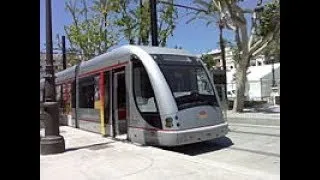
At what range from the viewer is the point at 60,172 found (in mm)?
8219

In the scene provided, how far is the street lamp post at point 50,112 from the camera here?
1066 centimetres

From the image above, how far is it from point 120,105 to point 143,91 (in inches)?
68.9

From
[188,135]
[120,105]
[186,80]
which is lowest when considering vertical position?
[188,135]

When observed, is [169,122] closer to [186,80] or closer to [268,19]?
[186,80]

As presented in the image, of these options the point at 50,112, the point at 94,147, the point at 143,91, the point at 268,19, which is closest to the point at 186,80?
the point at 143,91

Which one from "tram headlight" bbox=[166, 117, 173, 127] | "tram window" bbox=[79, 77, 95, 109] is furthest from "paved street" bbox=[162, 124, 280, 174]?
"tram window" bbox=[79, 77, 95, 109]

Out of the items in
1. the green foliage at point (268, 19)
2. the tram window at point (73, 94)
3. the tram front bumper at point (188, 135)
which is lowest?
the tram front bumper at point (188, 135)

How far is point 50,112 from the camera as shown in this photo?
10.9 m

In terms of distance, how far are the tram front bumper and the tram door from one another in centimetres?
250

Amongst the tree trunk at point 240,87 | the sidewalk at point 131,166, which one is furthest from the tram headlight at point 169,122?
the tree trunk at point 240,87

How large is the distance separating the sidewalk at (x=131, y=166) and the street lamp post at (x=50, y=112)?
0.30m

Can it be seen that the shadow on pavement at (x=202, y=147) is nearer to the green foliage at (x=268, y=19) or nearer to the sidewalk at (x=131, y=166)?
the sidewalk at (x=131, y=166)
